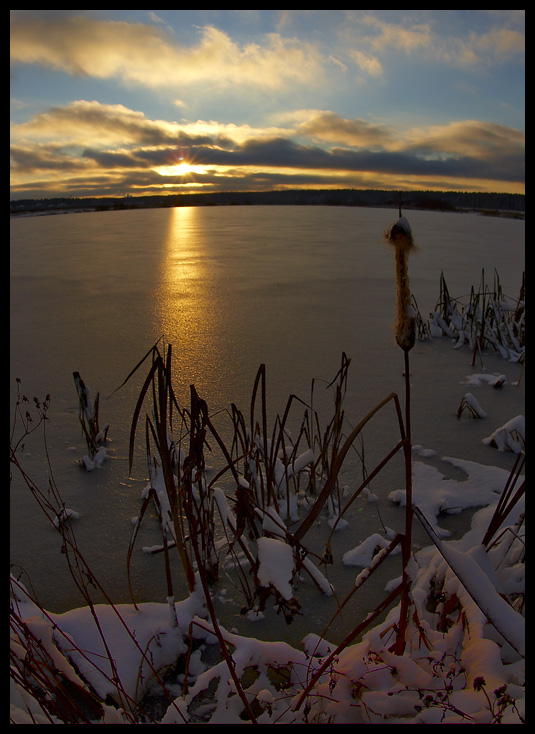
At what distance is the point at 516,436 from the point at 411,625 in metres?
1.22

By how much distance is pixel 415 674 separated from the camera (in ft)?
2.45

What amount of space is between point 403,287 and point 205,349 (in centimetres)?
236

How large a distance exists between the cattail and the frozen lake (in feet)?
0.08

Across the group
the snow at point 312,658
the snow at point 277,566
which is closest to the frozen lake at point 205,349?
the snow at point 312,658

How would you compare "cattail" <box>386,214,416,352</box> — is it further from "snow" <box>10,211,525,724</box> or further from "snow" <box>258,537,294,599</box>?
"snow" <box>258,537,294,599</box>

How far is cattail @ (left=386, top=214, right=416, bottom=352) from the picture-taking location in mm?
601

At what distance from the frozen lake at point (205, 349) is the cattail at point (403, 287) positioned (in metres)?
0.02

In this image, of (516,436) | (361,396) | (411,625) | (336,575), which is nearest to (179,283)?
(361,396)

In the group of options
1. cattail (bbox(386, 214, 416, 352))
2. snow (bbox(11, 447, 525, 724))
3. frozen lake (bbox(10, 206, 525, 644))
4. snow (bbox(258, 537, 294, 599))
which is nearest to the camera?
cattail (bbox(386, 214, 416, 352))

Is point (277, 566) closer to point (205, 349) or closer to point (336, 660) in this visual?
point (336, 660)

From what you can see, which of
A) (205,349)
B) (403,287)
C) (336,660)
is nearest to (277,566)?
(336,660)

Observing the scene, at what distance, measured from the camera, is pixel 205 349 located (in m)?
2.90

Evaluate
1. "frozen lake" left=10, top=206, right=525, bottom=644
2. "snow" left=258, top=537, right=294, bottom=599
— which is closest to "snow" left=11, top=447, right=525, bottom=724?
"snow" left=258, top=537, right=294, bottom=599
